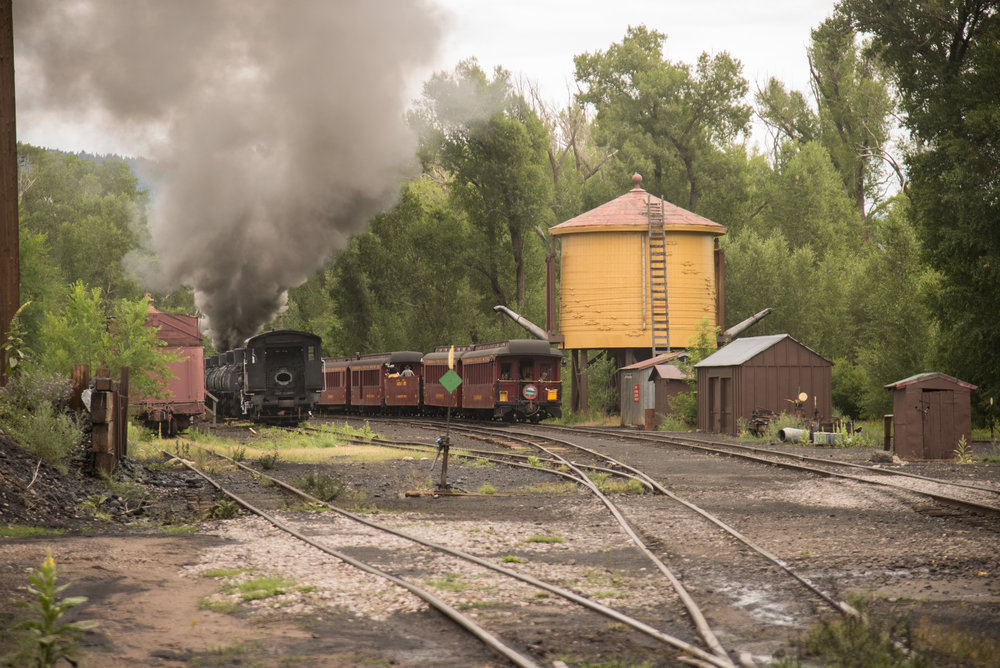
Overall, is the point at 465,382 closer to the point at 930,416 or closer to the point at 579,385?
the point at 579,385

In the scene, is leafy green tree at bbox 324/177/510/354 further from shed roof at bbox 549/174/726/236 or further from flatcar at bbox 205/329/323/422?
flatcar at bbox 205/329/323/422

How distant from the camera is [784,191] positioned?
2391 inches

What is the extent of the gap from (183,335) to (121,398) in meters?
13.8

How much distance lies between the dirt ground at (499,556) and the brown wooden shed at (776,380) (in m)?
12.6

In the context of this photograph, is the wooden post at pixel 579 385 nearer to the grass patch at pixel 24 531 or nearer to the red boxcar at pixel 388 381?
the red boxcar at pixel 388 381

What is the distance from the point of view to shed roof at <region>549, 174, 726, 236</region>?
41.4 metres

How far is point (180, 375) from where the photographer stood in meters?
30.1

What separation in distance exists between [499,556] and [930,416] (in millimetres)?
13875

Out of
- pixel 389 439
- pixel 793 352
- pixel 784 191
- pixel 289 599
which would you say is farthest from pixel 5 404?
pixel 784 191

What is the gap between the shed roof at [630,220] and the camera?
4138 cm

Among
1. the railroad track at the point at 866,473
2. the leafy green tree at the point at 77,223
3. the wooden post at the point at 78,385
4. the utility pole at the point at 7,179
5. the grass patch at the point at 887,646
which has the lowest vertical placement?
the grass patch at the point at 887,646


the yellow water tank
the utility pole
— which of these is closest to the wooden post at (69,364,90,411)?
the utility pole

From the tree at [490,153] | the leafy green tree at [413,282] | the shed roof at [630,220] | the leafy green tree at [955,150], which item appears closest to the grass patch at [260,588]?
the leafy green tree at [955,150]

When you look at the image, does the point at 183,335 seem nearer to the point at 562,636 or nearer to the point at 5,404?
the point at 5,404
